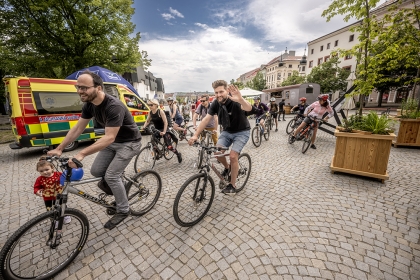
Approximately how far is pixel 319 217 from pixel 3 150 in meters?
11.0

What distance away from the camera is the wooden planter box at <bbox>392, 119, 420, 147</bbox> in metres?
6.20

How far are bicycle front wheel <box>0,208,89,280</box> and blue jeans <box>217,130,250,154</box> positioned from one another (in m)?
Answer: 2.33

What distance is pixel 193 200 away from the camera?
2.82 meters

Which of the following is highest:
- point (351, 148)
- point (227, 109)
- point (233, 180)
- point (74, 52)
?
point (74, 52)

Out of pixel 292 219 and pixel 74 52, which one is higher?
pixel 74 52

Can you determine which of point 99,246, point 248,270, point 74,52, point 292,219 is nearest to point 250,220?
point 292,219

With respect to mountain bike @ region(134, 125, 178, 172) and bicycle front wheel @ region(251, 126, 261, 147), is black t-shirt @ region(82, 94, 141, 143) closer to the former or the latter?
mountain bike @ region(134, 125, 178, 172)

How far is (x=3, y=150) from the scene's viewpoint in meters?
7.25

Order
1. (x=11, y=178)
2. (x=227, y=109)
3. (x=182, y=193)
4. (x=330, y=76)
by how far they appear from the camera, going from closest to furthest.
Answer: (x=182, y=193)
(x=227, y=109)
(x=11, y=178)
(x=330, y=76)

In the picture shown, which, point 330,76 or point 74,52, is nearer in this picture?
point 74,52

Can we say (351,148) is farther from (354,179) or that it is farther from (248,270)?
(248,270)

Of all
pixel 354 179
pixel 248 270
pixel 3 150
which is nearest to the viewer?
pixel 248 270

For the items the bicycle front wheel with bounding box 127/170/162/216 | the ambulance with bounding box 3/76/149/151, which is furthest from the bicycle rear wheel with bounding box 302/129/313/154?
the ambulance with bounding box 3/76/149/151

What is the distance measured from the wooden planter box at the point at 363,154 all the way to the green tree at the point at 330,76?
103 feet
